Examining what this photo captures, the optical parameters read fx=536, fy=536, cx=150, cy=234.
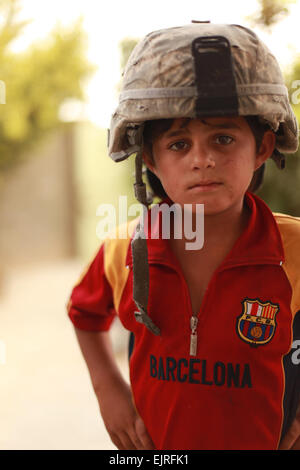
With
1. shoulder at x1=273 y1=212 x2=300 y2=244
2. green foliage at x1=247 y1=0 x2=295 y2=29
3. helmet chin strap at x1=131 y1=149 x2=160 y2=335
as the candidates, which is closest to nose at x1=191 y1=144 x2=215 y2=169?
helmet chin strap at x1=131 y1=149 x2=160 y2=335

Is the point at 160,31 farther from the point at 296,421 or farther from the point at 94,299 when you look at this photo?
the point at 296,421

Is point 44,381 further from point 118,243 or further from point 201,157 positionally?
point 201,157

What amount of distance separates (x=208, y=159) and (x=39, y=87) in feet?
21.7

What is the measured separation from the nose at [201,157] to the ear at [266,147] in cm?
20

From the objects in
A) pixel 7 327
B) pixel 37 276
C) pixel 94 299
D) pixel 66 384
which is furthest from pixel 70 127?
pixel 94 299

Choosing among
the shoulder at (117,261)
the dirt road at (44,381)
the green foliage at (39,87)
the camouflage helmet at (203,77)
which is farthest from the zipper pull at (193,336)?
the green foliage at (39,87)

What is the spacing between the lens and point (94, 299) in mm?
1415

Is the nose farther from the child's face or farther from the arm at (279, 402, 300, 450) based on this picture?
the arm at (279, 402, 300, 450)

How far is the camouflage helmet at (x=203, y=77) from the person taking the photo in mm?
1077

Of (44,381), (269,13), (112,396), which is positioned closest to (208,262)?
(112,396)

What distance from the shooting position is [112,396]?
4.62 ft

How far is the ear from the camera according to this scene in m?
1.25
